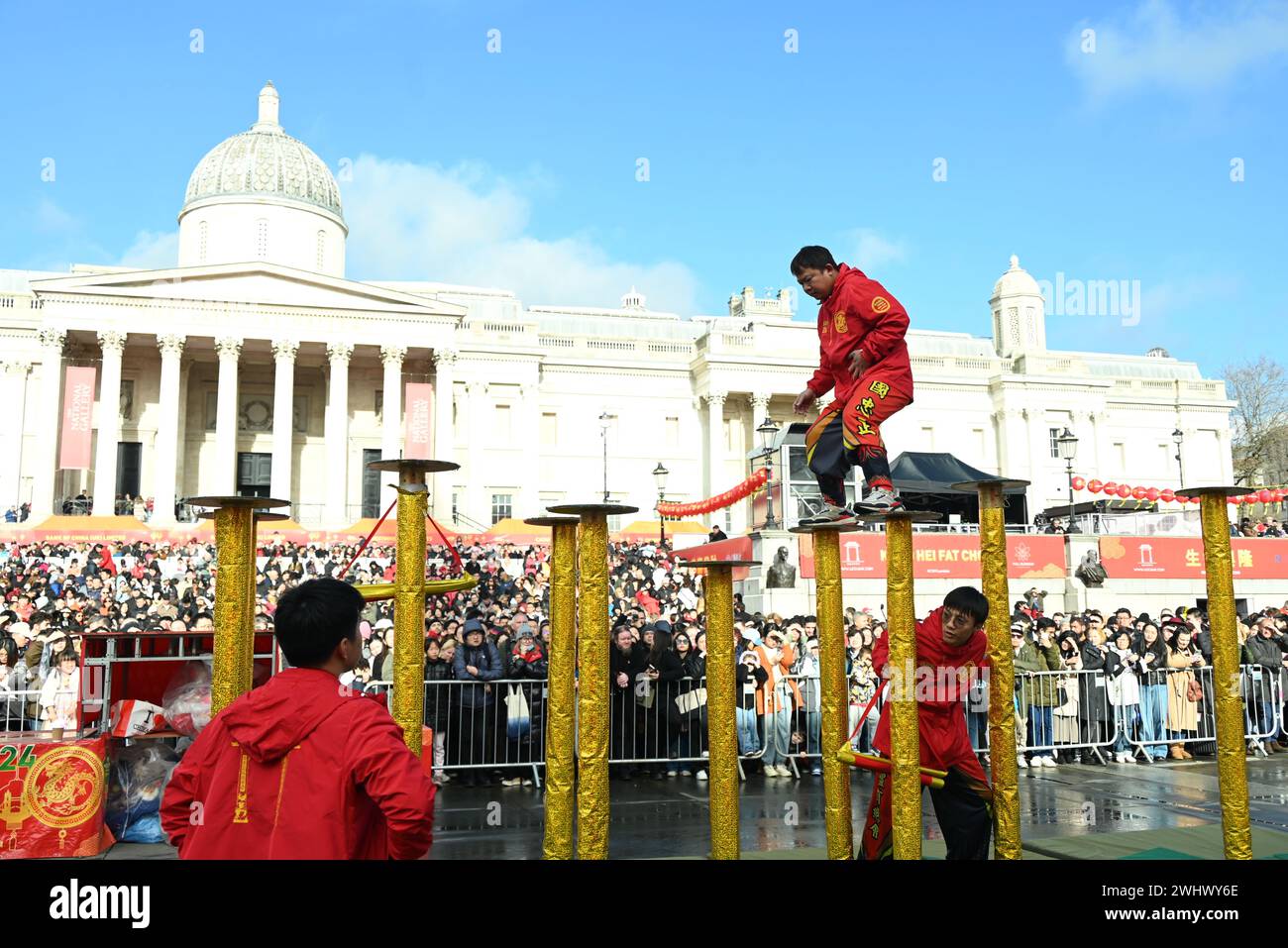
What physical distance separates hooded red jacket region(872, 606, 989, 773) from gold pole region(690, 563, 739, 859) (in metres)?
0.84

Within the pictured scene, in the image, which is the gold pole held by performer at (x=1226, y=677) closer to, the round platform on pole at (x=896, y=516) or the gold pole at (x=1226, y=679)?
the gold pole at (x=1226, y=679)

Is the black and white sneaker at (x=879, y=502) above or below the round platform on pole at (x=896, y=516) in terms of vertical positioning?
above

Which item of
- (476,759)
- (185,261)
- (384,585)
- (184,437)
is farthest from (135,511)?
(384,585)

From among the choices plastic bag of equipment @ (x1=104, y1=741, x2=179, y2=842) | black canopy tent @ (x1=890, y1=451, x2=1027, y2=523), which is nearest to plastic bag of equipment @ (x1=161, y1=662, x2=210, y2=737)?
plastic bag of equipment @ (x1=104, y1=741, x2=179, y2=842)

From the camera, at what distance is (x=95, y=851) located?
7152mm

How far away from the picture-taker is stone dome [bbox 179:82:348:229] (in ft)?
152

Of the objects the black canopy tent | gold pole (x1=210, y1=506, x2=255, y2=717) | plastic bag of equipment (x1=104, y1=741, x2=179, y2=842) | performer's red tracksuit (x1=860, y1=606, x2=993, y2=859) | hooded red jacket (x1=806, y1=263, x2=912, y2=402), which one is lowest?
plastic bag of equipment (x1=104, y1=741, x2=179, y2=842)

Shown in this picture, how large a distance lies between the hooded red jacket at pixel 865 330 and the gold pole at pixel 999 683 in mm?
902

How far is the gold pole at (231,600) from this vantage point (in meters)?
4.68

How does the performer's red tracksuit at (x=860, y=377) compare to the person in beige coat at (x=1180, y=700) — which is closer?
the performer's red tracksuit at (x=860, y=377)

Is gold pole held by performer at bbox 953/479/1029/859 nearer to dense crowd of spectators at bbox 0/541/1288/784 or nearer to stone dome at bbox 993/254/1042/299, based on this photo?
dense crowd of spectators at bbox 0/541/1288/784

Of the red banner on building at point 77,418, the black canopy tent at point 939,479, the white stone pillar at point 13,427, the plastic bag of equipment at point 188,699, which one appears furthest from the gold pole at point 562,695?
the white stone pillar at point 13,427

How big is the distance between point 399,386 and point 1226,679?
40367mm
